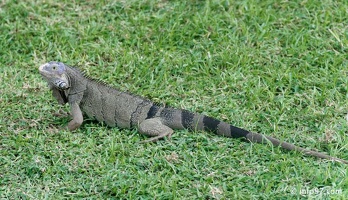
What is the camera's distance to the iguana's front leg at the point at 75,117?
245 inches

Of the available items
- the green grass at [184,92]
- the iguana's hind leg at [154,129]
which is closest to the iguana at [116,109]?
the iguana's hind leg at [154,129]

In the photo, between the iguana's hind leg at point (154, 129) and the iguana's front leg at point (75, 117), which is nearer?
the iguana's hind leg at point (154, 129)

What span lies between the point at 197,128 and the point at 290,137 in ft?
2.77

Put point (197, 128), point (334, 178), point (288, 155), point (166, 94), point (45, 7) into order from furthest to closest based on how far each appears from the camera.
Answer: point (45, 7)
point (166, 94)
point (197, 128)
point (288, 155)
point (334, 178)

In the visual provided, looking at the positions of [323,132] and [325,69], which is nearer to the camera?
[323,132]

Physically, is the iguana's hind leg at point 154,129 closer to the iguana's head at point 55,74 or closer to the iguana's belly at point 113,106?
the iguana's belly at point 113,106

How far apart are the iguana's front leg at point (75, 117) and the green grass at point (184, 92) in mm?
78

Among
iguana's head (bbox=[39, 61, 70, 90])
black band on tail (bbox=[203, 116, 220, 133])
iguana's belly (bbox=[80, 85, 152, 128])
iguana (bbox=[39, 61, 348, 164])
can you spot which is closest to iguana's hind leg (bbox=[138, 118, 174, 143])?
iguana (bbox=[39, 61, 348, 164])

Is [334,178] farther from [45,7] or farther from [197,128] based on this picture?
[45,7]

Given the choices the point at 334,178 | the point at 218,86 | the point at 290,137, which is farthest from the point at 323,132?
the point at 218,86

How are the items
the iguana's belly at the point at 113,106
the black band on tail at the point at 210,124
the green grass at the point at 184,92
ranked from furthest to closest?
the iguana's belly at the point at 113,106
the black band on tail at the point at 210,124
the green grass at the point at 184,92

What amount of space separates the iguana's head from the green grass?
398 mm

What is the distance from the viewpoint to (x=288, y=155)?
564cm

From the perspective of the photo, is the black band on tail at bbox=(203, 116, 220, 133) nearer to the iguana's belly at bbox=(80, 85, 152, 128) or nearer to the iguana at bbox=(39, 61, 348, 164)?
Answer: the iguana at bbox=(39, 61, 348, 164)
